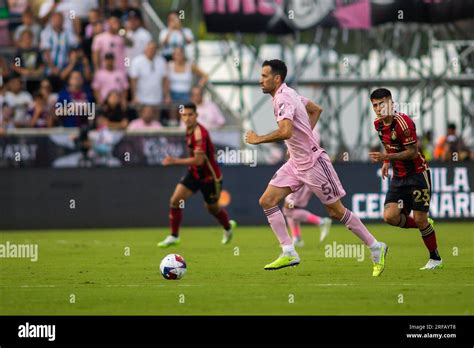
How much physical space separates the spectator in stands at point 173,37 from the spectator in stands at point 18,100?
11.9ft

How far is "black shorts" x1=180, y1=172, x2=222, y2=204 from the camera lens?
810 inches

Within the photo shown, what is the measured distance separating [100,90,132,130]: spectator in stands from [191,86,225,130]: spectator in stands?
69.5 inches

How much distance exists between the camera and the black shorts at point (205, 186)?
67.5ft

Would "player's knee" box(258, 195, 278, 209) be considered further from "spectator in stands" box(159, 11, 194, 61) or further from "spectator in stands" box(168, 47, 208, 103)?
"spectator in stands" box(159, 11, 194, 61)

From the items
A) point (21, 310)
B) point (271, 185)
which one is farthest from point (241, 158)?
point (21, 310)

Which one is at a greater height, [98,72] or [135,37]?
[135,37]

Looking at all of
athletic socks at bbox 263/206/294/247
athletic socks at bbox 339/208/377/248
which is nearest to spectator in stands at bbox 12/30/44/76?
athletic socks at bbox 263/206/294/247

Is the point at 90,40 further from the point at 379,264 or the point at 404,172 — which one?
the point at 379,264

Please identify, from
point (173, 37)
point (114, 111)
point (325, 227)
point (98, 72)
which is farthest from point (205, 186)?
point (173, 37)

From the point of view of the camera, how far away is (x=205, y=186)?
814 inches

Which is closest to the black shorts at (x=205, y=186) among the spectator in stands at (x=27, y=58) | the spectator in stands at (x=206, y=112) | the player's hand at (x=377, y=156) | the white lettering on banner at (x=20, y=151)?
the spectator in stands at (x=206, y=112)

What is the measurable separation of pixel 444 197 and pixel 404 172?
37.6ft

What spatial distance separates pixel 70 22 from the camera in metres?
28.4
